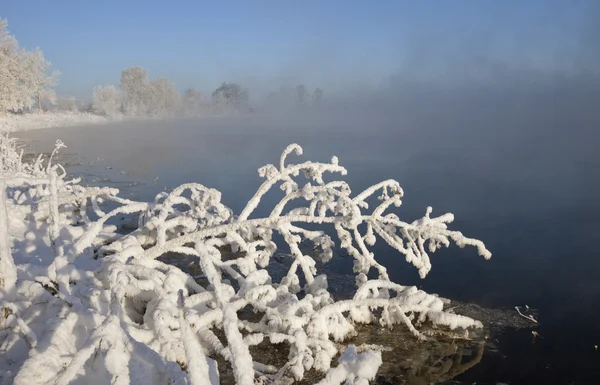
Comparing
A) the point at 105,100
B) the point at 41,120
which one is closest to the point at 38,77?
the point at 41,120

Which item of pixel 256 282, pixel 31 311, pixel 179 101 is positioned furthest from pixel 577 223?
pixel 179 101

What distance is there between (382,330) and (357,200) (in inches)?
67.9

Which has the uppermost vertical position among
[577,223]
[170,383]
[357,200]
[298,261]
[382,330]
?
[357,200]

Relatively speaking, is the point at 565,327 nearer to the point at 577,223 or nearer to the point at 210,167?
the point at 577,223

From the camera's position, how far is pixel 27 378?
9.09 feet

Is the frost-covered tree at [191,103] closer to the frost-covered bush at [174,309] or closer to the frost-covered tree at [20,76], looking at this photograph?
the frost-covered tree at [20,76]

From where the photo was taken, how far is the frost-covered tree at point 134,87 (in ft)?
327

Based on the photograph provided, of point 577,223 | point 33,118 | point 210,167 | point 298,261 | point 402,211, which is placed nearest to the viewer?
point 298,261

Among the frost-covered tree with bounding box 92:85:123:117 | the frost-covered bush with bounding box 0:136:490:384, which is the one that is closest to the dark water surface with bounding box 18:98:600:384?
the frost-covered bush with bounding box 0:136:490:384

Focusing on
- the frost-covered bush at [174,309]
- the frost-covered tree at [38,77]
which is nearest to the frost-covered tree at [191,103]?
the frost-covered tree at [38,77]

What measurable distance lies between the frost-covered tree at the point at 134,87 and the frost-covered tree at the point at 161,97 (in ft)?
9.17

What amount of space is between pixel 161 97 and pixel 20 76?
59.6m

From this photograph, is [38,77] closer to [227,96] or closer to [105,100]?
[105,100]

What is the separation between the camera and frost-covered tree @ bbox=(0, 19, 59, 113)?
46.7 metres
